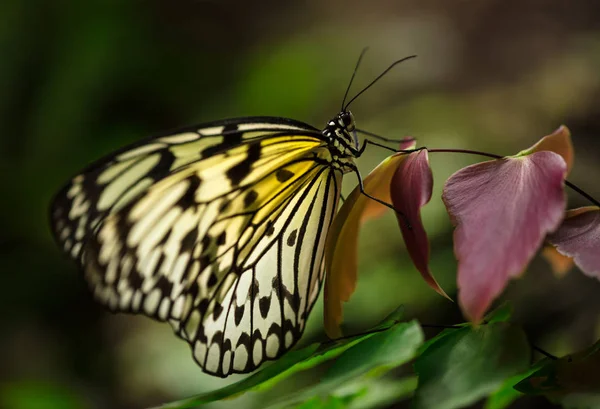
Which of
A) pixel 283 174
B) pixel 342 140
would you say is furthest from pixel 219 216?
pixel 342 140

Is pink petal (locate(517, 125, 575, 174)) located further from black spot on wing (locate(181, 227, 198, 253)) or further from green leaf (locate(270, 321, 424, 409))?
black spot on wing (locate(181, 227, 198, 253))

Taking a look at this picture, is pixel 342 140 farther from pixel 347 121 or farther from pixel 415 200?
pixel 415 200

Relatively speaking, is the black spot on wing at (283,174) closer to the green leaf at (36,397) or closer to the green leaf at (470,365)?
the green leaf at (470,365)

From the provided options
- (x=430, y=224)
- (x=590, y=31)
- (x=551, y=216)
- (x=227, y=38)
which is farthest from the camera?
(x=227, y=38)

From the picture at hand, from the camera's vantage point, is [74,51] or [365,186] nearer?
[365,186]

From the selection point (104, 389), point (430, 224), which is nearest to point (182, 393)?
point (104, 389)

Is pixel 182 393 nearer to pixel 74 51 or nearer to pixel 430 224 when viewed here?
pixel 430 224
